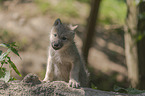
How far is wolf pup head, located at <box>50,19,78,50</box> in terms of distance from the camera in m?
4.41

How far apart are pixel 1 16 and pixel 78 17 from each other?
4640 millimetres

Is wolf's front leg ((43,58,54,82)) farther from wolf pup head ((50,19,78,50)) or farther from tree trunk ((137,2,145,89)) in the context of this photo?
tree trunk ((137,2,145,89))

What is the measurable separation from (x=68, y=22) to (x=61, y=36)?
7.07 metres

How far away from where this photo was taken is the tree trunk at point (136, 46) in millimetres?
7277

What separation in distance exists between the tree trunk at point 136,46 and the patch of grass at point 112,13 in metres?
5.37

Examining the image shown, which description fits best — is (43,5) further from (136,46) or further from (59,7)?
(136,46)

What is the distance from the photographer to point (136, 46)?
7.40m

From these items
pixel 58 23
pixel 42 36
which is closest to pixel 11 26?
pixel 42 36

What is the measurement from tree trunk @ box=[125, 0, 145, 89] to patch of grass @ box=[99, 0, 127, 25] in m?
5.37

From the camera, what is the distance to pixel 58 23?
488cm

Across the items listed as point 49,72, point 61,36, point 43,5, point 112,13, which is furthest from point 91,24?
point 112,13

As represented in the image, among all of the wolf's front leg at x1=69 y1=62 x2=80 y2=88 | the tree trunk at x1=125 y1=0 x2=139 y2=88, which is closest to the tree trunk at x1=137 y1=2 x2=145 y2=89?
the tree trunk at x1=125 y1=0 x2=139 y2=88

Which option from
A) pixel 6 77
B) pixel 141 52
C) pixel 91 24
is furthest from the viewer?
pixel 91 24

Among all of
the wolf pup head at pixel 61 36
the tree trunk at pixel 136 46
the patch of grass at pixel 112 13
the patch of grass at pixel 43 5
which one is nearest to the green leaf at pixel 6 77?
the wolf pup head at pixel 61 36
